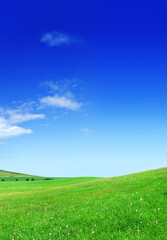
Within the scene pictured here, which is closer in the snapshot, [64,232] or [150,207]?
[64,232]

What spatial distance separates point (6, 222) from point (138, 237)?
8.99 m

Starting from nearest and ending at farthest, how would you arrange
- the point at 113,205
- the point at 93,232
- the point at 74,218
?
1. the point at 93,232
2. the point at 74,218
3. the point at 113,205

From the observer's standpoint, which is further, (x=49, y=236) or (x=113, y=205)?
(x=113, y=205)

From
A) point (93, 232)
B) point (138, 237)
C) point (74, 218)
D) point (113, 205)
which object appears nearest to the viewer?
point (138, 237)

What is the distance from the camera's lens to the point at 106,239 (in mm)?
8570

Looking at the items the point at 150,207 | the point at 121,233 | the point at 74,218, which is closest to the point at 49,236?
the point at 74,218

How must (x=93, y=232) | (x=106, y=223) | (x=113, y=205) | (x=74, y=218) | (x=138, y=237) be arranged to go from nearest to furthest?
(x=138, y=237), (x=93, y=232), (x=106, y=223), (x=74, y=218), (x=113, y=205)

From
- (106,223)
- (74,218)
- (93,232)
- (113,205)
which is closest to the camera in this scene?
(93,232)

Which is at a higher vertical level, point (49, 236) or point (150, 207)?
point (150, 207)

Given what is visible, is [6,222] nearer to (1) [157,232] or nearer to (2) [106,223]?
(2) [106,223]

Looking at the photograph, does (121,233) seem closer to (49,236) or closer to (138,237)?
(138,237)

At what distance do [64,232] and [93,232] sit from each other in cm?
155

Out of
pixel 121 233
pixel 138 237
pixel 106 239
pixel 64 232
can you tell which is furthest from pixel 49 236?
pixel 138 237

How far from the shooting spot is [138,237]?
27.6ft
